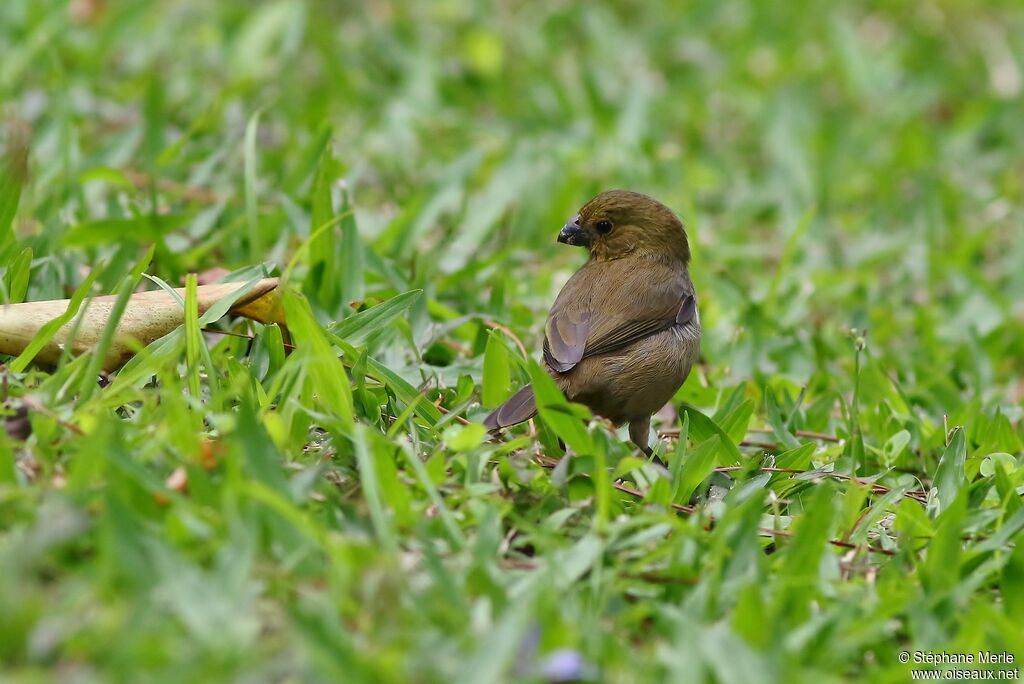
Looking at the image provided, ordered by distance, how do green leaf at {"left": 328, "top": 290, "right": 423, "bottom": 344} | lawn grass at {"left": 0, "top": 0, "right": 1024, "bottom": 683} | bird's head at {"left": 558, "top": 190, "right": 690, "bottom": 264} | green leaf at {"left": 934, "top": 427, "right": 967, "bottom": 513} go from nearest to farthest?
lawn grass at {"left": 0, "top": 0, "right": 1024, "bottom": 683} → green leaf at {"left": 934, "top": 427, "right": 967, "bottom": 513} → green leaf at {"left": 328, "top": 290, "right": 423, "bottom": 344} → bird's head at {"left": 558, "top": 190, "right": 690, "bottom": 264}

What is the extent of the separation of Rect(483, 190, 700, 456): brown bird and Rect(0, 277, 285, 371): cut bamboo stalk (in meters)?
0.81

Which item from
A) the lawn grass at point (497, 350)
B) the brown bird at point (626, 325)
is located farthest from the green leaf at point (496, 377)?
the brown bird at point (626, 325)

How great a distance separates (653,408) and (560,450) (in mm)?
434

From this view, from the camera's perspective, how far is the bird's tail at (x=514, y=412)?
3.60 meters

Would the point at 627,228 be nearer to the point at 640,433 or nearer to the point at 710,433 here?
the point at 640,433

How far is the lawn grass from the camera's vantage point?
2.67 m

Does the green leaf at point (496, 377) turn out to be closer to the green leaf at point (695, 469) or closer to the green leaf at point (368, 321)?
the green leaf at point (368, 321)

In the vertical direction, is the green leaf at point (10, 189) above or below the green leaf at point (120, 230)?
above

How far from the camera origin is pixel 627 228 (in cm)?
473

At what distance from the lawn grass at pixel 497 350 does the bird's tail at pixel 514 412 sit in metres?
0.07

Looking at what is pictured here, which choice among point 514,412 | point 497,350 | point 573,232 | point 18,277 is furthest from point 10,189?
point 573,232

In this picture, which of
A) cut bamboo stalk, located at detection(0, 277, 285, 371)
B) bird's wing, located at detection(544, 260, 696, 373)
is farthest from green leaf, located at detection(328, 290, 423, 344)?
bird's wing, located at detection(544, 260, 696, 373)

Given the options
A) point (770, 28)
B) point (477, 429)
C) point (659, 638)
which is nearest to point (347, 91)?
point (770, 28)

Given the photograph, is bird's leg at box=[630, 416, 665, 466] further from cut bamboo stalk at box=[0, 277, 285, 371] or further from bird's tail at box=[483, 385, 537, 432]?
cut bamboo stalk at box=[0, 277, 285, 371]
